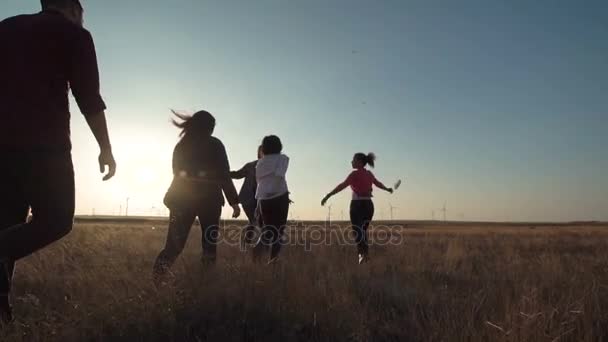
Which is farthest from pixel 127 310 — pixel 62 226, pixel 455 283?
pixel 455 283

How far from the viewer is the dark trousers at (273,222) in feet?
20.2

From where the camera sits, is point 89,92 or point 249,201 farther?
point 249,201

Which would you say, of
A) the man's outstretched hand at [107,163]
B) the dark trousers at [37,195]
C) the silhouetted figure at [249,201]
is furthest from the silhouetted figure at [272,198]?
the dark trousers at [37,195]

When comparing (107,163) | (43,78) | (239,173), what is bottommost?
(107,163)

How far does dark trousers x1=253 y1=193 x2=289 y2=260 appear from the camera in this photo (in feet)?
20.2

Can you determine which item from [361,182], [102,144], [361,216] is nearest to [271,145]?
[361,182]

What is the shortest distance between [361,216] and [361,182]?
0.66 m

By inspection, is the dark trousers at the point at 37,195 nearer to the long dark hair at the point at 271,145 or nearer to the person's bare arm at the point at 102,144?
the person's bare arm at the point at 102,144

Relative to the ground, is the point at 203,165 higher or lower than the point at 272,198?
higher

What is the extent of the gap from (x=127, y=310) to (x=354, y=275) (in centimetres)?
283

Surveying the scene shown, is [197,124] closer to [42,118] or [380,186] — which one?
[42,118]

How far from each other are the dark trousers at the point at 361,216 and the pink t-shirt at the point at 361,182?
176 mm

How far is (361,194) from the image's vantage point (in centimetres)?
866

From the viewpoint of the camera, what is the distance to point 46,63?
8.89 ft
